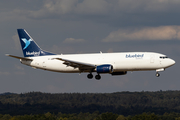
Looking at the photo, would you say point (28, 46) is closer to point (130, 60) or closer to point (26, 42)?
point (26, 42)

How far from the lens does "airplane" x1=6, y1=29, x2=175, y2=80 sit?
278 feet

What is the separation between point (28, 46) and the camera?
101 metres

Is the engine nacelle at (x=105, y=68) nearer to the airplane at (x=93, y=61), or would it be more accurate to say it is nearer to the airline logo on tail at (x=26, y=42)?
the airplane at (x=93, y=61)

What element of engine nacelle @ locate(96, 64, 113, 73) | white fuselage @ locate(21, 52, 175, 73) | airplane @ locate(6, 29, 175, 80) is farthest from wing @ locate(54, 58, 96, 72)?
engine nacelle @ locate(96, 64, 113, 73)

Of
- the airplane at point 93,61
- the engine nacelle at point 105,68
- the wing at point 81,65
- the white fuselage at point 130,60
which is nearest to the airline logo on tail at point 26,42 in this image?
the airplane at point 93,61

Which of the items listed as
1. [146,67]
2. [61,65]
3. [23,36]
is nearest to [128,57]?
[146,67]

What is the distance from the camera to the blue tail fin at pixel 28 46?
9986 centimetres

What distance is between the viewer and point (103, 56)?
89.1 m

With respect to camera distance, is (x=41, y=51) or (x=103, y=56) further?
(x=41, y=51)

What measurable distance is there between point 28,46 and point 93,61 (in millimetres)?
22358

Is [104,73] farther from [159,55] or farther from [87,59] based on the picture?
[159,55]

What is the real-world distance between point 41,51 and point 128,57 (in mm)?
27150

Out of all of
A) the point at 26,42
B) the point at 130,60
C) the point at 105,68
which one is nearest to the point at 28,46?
the point at 26,42

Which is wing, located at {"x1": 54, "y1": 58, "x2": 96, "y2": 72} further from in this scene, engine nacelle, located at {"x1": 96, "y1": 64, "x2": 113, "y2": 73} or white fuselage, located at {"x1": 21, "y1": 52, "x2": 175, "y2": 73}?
engine nacelle, located at {"x1": 96, "y1": 64, "x2": 113, "y2": 73}
